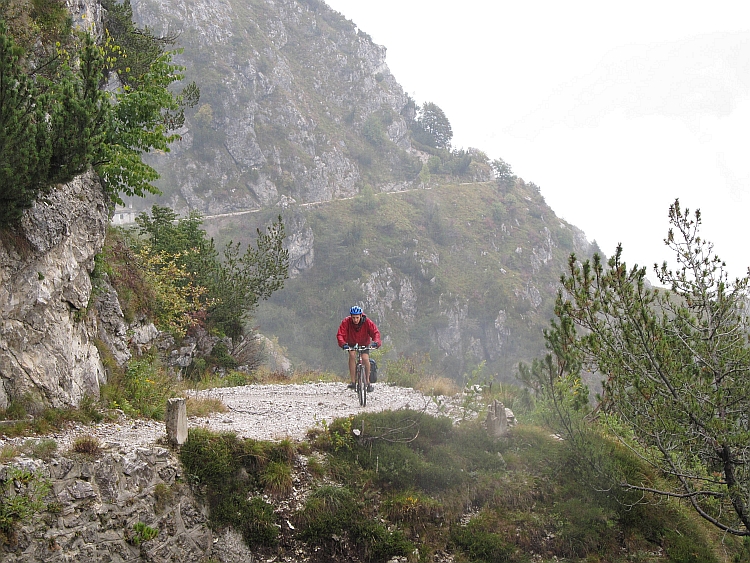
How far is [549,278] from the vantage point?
94.5m

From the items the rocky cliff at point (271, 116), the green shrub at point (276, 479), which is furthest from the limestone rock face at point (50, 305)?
the rocky cliff at point (271, 116)

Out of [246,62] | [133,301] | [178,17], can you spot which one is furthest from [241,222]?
[133,301]

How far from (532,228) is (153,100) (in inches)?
3874

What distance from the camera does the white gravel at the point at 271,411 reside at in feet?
23.8

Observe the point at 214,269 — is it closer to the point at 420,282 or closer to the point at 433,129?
the point at 420,282

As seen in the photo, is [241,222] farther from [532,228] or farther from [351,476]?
[351,476]

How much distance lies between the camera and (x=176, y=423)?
7070 millimetres

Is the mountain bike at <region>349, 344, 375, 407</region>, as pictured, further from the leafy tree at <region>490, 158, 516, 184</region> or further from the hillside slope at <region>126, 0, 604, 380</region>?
the leafy tree at <region>490, 158, 516, 184</region>

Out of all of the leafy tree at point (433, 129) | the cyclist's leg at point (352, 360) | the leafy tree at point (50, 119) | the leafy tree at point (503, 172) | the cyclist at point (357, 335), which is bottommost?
the cyclist's leg at point (352, 360)

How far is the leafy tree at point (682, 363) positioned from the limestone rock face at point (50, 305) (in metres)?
7.02

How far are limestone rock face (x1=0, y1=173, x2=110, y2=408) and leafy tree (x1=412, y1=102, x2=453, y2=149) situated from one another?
12900cm

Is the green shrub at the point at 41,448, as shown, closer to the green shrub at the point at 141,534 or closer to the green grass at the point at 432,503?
the green shrub at the point at 141,534

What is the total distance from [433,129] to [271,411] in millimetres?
132637

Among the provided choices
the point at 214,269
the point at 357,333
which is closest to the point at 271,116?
the point at 214,269
